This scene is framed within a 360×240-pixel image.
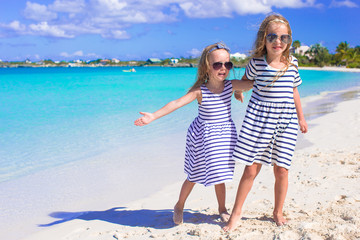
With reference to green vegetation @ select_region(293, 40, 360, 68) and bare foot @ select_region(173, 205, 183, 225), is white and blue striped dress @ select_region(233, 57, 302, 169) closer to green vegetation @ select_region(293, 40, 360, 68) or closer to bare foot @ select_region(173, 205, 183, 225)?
bare foot @ select_region(173, 205, 183, 225)

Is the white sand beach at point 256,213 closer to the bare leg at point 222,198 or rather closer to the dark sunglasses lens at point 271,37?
the bare leg at point 222,198

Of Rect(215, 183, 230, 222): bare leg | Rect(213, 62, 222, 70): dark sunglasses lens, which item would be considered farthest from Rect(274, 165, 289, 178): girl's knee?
Rect(213, 62, 222, 70): dark sunglasses lens

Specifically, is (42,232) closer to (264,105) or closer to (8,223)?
(8,223)

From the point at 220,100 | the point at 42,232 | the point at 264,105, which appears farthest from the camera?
the point at 42,232

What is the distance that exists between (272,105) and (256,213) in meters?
1.13

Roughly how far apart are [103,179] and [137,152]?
4.86 feet

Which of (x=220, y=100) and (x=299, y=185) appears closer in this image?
(x=220, y=100)

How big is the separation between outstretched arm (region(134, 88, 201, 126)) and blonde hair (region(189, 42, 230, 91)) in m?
0.07

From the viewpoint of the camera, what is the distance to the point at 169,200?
13.2 feet

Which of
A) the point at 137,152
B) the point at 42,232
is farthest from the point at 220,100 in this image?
the point at 137,152

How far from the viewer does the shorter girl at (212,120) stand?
9.19ft

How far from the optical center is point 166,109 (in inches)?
111

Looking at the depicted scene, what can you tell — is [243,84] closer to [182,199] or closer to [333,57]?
[182,199]

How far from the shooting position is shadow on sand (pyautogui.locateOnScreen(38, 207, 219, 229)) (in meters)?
3.19
